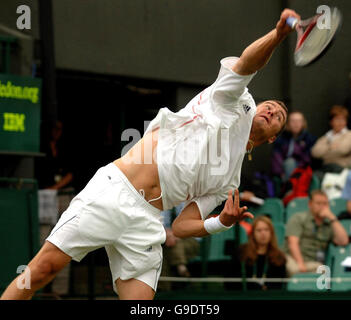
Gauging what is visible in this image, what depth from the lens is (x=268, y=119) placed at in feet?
17.6

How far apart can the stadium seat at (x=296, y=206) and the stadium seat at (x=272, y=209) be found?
0.20ft

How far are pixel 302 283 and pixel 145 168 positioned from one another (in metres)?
3.43

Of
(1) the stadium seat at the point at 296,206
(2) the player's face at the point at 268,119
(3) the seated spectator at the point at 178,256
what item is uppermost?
(2) the player's face at the point at 268,119

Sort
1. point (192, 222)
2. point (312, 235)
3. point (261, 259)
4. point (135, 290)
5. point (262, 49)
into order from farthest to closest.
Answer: point (312, 235), point (261, 259), point (192, 222), point (135, 290), point (262, 49)

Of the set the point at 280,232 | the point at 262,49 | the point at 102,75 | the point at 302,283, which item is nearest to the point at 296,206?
the point at 280,232

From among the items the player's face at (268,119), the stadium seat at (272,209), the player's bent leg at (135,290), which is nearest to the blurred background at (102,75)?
the stadium seat at (272,209)

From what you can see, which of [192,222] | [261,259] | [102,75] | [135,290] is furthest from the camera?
[102,75]

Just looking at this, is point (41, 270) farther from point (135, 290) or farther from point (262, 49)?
point (262, 49)

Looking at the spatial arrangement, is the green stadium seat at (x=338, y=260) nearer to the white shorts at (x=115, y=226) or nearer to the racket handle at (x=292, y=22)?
the white shorts at (x=115, y=226)

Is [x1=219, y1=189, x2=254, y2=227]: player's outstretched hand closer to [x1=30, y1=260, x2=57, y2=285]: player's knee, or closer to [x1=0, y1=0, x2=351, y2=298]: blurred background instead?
[x1=30, y1=260, x2=57, y2=285]: player's knee

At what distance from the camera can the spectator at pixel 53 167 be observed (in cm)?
838

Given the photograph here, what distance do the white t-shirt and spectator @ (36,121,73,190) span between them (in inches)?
124

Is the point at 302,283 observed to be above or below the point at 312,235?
below
